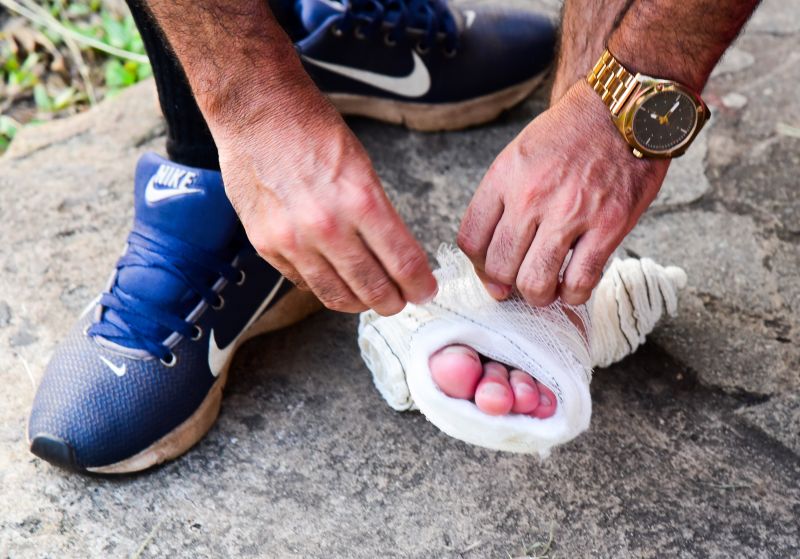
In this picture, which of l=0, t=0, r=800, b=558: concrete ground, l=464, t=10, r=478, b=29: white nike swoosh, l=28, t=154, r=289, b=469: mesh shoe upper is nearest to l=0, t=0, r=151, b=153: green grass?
l=0, t=0, r=800, b=558: concrete ground

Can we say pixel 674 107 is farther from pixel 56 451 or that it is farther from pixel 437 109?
pixel 56 451

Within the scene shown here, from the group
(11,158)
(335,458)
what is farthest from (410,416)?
(11,158)

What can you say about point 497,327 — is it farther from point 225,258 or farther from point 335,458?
point 225,258

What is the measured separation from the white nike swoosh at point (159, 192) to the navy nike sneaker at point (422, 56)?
0.48m

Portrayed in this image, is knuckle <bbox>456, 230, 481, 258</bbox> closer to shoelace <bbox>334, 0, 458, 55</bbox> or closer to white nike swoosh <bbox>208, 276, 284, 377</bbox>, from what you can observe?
white nike swoosh <bbox>208, 276, 284, 377</bbox>

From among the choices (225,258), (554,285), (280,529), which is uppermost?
(554,285)

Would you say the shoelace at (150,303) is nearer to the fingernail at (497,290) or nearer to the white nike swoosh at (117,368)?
the white nike swoosh at (117,368)

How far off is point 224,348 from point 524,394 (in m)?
0.50

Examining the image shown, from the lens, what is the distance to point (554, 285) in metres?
0.96

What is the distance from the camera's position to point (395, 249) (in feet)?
2.94

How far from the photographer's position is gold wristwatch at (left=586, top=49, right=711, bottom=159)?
97cm

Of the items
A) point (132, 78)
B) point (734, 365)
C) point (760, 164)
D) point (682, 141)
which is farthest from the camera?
point (132, 78)

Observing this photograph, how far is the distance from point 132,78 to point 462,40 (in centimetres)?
89

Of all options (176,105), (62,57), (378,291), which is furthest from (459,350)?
(62,57)
